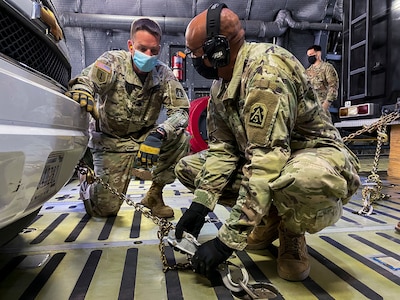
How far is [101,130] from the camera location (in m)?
2.45

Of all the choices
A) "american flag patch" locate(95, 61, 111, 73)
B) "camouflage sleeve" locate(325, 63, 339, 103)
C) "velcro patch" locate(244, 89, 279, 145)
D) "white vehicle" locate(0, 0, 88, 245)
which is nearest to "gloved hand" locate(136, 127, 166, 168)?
"american flag patch" locate(95, 61, 111, 73)

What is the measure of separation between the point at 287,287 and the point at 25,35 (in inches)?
47.8

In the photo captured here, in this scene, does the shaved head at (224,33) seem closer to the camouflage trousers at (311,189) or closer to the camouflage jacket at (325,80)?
the camouflage trousers at (311,189)

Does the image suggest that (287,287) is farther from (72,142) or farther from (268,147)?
(72,142)

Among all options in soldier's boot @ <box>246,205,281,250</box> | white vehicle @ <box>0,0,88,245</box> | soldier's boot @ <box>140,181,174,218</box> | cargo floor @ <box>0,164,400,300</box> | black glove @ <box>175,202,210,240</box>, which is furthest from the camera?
soldier's boot @ <box>140,181,174,218</box>

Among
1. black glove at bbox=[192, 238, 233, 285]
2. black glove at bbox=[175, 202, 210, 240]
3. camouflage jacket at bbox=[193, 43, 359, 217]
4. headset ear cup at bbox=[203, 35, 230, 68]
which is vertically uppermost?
headset ear cup at bbox=[203, 35, 230, 68]

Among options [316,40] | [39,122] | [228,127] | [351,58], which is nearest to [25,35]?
[39,122]

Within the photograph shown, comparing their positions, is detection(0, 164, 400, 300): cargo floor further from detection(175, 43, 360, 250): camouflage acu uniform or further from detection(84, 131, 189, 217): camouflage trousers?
detection(175, 43, 360, 250): camouflage acu uniform

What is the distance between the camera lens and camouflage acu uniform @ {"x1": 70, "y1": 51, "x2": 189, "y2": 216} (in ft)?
7.42

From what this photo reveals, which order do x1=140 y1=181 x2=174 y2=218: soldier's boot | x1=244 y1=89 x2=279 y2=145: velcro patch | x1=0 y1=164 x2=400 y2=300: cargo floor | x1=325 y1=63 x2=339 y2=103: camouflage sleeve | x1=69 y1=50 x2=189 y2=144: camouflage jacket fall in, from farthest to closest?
x1=325 y1=63 x2=339 y2=103: camouflage sleeve, x1=140 y1=181 x2=174 y2=218: soldier's boot, x1=69 y1=50 x2=189 y2=144: camouflage jacket, x1=0 y1=164 x2=400 y2=300: cargo floor, x1=244 y1=89 x2=279 y2=145: velcro patch

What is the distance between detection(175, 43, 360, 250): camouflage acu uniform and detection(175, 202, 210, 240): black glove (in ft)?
0.10

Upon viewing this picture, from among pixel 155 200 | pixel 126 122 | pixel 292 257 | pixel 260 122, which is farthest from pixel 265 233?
pixel 126 122

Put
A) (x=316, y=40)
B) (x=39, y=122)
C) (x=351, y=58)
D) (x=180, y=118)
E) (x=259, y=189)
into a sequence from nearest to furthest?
1. (x=39, y=122)
2. (x=259, y=189)
3. (x=180, y=118)
4. (x=351, y=58)
5. (x=316, y=40)

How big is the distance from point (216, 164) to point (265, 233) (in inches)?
16.9
